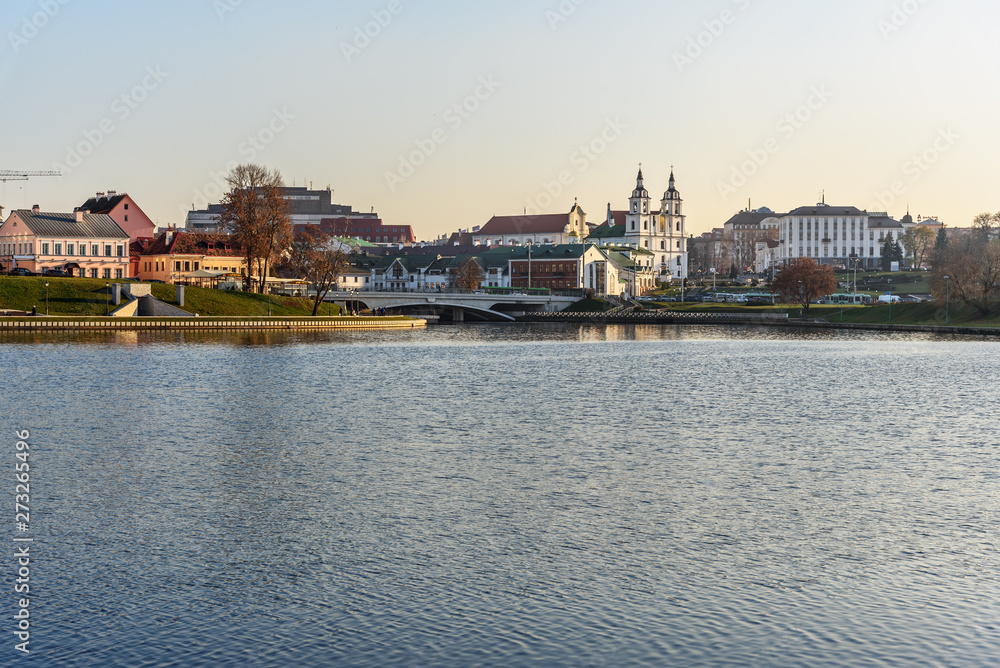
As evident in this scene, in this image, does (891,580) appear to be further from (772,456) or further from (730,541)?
(772,456)

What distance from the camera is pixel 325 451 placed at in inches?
1203

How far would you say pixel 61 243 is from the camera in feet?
426

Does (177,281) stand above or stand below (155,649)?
above

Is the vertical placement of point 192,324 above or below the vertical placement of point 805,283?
below

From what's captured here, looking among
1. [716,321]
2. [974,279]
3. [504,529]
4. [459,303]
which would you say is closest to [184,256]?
[459,303]

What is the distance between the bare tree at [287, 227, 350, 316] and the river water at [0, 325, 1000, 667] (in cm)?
7178

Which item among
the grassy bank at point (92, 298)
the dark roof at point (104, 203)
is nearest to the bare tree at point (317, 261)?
the grassy bank at point (92, 298)

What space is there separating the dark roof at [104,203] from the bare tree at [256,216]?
134ft

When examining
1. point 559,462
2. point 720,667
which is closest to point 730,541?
point 720,667

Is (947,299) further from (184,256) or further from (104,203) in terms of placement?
(104,203)

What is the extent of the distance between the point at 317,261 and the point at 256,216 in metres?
8.37

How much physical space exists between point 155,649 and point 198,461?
14.8 meters

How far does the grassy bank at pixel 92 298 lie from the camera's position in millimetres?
102125

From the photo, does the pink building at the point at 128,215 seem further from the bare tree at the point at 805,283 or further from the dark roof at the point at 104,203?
the bare tree at the point at 805,283
